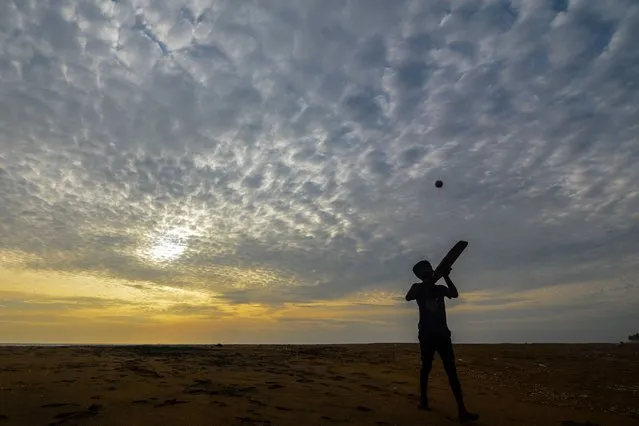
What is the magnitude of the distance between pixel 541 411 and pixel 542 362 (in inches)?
367

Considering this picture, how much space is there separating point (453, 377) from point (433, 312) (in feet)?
4.12

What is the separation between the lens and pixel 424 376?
812 centimetres

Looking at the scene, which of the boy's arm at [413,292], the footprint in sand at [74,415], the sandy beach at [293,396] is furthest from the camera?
the boy's arm at [413,292]

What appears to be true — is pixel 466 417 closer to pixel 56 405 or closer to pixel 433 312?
pixel 433 312

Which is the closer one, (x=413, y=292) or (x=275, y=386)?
(x=413, y=292)

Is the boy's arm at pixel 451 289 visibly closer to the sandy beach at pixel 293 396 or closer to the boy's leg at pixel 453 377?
the boy's leg at pixel 453 377

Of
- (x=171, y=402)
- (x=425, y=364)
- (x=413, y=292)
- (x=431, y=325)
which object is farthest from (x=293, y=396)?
(x=413, y=292)

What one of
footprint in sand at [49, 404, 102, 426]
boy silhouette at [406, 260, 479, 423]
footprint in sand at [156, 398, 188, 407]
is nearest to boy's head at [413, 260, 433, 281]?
boy silhouette at [406, 260, 479, 423]

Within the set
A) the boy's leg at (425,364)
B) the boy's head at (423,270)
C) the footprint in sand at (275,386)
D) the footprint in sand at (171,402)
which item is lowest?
the footprint in sand at (171,402)

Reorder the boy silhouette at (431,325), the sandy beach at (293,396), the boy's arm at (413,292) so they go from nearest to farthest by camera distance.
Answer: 1. the sandy beach at (293,396)
2. the boy silhouette at (431,325)
3. the boy's arm at (413,292)

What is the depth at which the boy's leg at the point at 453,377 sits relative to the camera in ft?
23.3

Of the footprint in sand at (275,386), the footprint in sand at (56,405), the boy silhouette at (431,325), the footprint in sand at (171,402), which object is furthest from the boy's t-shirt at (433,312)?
the footprint in sand at (56,405)

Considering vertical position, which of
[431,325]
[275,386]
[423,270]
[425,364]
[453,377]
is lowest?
[275,386]

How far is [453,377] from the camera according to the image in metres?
7.48
